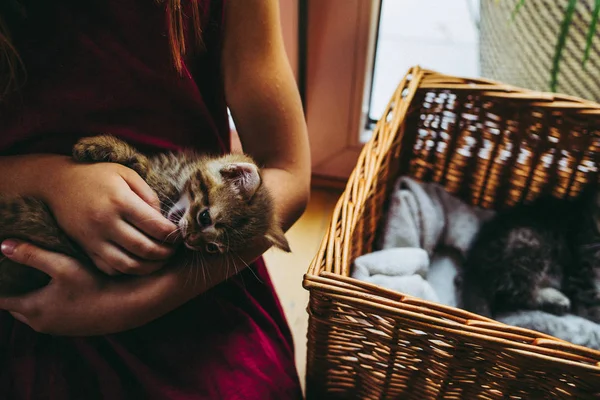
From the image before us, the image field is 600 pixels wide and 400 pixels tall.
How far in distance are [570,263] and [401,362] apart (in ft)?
2.55

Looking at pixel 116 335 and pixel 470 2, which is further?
pixel 470 2

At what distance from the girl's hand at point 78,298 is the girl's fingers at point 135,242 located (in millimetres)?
66

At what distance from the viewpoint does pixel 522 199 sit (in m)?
1.39

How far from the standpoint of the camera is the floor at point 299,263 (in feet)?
4.91

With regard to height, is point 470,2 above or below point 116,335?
above

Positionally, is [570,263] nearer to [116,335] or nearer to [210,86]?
[210,86]

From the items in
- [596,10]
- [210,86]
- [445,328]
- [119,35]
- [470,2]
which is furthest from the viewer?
[470,2]

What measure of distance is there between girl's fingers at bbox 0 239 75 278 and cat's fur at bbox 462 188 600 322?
0.99 m

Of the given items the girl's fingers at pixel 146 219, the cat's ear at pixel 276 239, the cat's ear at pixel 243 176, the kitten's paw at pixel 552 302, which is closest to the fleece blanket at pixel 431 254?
the kitten's paw at pixel 552 302

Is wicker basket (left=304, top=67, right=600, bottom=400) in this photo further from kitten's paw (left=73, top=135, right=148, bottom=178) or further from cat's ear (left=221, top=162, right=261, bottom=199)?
kitten's paw (left=73, top=135, right=148, bottom=178)

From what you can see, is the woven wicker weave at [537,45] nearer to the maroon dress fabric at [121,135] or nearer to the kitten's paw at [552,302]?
the kitten's paw at [552,302]

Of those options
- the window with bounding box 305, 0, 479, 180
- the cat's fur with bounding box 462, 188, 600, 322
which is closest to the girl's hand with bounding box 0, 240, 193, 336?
the cat's fur with bounding box 462, 188, 600, 322

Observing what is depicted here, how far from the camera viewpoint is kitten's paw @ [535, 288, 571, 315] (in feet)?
4.04

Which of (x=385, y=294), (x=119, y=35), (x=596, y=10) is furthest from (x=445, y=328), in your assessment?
(x=596, y=10)
